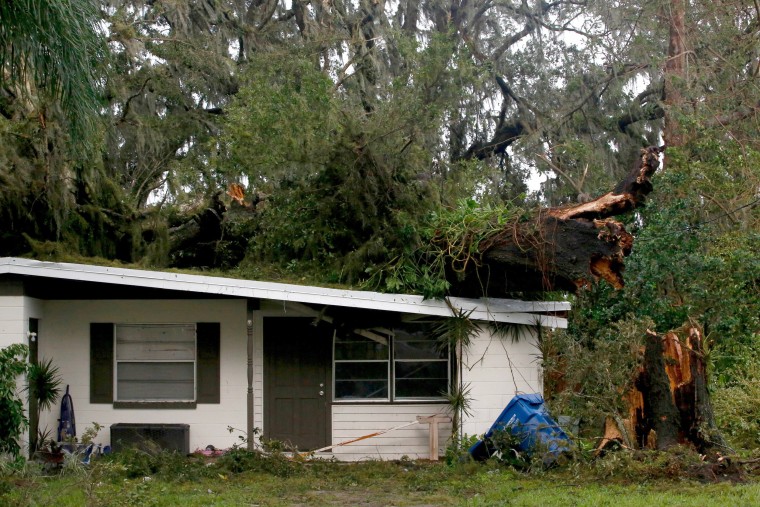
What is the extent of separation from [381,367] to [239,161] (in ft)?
17.9

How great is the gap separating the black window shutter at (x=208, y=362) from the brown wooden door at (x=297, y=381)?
0.72m

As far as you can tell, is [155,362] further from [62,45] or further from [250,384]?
[62,45]

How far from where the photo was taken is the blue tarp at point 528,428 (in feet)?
37.7

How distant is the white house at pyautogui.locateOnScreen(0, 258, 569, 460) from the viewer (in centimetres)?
1346

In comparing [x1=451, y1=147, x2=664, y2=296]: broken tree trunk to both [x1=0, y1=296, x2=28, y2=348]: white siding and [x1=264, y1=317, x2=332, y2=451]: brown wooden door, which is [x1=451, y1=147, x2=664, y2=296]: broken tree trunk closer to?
[x1=264, y1=317, x2=332, y2=451]: brown wooden door

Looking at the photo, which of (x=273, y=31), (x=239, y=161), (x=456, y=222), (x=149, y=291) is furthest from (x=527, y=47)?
(x=149, y=291)

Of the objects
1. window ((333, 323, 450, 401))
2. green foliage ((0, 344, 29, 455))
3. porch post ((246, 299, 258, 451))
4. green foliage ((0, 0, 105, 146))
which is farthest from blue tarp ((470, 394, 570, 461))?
green foliage ((0, 0, 105, 146))

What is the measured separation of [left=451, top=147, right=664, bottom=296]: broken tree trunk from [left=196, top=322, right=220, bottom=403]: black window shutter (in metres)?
3.80

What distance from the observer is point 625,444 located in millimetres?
10969

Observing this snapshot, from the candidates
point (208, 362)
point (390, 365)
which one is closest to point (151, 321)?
point (208, 362)

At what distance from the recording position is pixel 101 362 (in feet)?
44.9

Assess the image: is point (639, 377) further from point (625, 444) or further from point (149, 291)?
point (149, 291)

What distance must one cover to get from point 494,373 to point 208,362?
421 cm

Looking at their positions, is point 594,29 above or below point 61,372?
above
